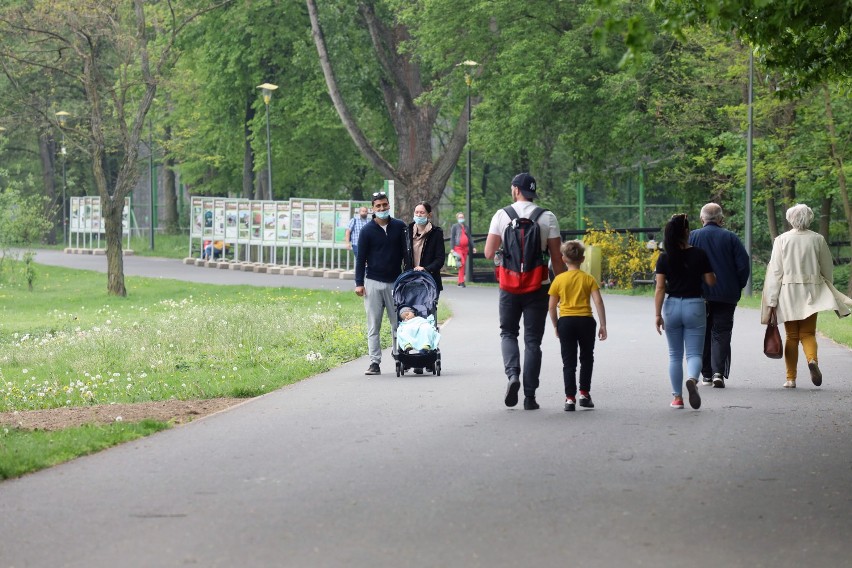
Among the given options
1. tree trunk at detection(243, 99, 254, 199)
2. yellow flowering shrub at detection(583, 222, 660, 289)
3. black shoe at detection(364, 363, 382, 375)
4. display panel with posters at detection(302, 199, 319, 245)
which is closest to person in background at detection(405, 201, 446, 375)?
black shoe at detection(364, 363, 382, 375)

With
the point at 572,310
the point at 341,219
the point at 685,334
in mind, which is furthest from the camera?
the point at 341,219

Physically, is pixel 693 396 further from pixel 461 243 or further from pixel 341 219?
pixel 341 219

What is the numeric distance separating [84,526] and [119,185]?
87.9ft

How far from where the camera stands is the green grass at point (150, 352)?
10.9m

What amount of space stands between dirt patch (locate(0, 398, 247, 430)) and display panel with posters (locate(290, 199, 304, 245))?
100 feet

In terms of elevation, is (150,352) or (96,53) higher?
(96,53)

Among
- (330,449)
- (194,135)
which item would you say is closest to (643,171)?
(194,135)

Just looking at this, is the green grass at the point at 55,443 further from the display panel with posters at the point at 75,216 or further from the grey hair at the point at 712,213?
the display panel with posters at the point at 75,216

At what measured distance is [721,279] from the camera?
13.5 meters

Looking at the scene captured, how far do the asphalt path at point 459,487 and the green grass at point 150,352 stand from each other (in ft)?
2.55

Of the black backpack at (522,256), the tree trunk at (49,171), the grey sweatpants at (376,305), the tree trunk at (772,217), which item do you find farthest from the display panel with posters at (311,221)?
the tree trunk at (49,171)

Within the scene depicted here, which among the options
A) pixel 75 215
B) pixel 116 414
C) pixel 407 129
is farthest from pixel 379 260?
pixel 75 215

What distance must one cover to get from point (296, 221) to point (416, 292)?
2904 cm

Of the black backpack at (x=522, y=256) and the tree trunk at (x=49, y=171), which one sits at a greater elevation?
the tree trunk at (x=49, y=171)
